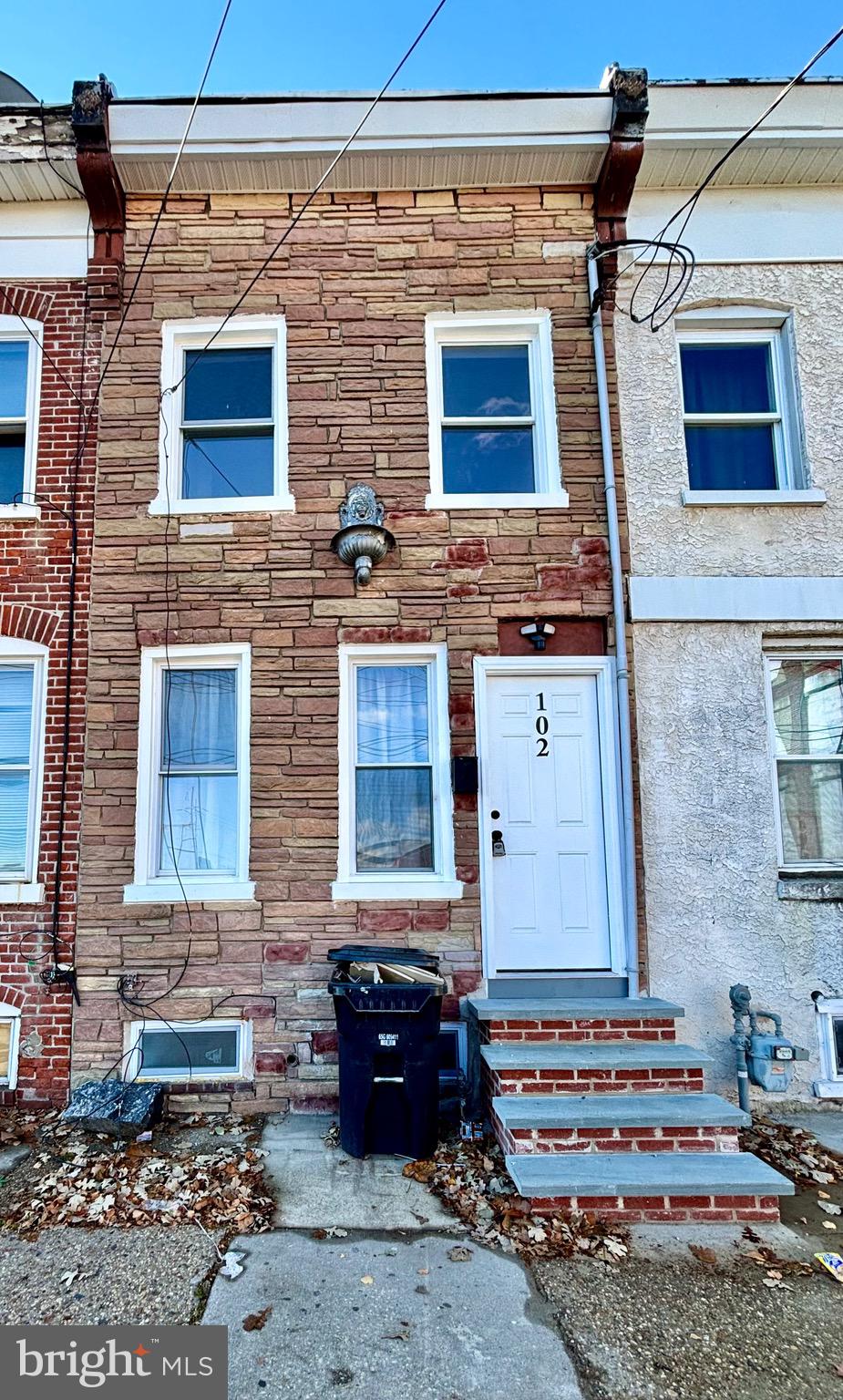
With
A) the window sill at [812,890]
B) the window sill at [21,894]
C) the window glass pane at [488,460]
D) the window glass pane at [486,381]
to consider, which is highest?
the window glass pane at [486,381]

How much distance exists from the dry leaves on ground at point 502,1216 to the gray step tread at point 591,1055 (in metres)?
0.49

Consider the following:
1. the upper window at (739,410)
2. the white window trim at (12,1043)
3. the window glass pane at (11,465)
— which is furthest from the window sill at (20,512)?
the upper window at (739,410)

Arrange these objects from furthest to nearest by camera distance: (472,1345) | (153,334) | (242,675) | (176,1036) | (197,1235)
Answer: (153,334), (242,675), (176,1036), (197,1235), (472,1345)

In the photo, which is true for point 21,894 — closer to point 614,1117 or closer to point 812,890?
point 614,1117

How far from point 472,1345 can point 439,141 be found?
7033mm

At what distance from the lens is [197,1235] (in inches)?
137

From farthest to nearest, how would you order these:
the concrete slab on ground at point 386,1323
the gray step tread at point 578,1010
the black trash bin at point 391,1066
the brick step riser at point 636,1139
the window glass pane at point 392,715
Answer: the window glass pane at point 392,715, the gray step tread at point 578,1010, the black trash bin at point 391,1066, the brick step riser at point 636,1139, the concrete slab on ground at point 386,1323

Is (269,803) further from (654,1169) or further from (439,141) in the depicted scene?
(439,141)

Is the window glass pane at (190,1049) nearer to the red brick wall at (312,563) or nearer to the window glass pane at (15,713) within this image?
the red brick wall at (312,563)

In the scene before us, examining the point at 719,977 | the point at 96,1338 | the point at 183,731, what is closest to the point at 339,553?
the point at 183,731

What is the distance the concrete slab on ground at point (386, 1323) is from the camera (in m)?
2.60

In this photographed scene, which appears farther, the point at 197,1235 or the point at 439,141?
the point at 439,141

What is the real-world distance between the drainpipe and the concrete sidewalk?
210 centimetres

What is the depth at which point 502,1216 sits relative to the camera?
11.8 ft
